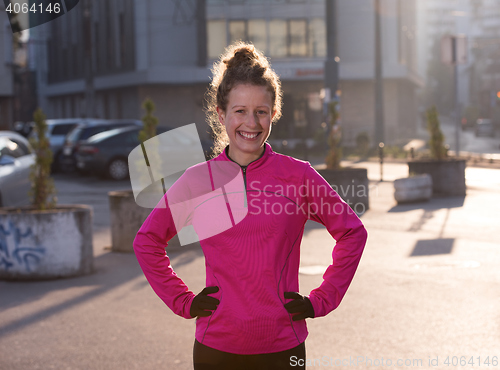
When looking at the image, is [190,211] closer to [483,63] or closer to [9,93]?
[9,93]

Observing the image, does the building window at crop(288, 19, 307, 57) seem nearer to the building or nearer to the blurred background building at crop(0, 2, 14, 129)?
the building

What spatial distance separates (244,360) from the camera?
2.67 meters

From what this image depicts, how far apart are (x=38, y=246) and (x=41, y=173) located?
39.8 inches

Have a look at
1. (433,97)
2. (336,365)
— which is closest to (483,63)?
(433,97)

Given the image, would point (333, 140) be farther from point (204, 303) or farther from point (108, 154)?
point (204, 303)

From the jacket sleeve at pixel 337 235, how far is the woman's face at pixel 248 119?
0.23m

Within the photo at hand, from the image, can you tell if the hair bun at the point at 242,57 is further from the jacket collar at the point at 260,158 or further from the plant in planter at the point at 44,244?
the plant in planter at the point at 44,244

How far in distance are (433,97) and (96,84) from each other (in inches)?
3560

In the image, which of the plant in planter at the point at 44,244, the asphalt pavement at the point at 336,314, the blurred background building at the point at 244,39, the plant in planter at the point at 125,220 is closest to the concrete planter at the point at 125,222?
the plant in planter at the point at 125,220

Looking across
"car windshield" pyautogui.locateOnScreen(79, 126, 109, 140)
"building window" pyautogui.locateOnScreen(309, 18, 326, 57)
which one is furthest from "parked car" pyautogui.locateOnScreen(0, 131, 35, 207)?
"building window" pyautogui.locateOnScreen(309, 18, 326, 57)

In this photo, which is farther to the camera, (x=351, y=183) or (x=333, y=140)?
(x=333, y=140)

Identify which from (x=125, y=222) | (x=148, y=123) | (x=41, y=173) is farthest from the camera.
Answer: (x=148, y=123)

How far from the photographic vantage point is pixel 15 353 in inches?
213

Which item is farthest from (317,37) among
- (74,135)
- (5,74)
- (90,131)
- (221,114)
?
(221,114)
